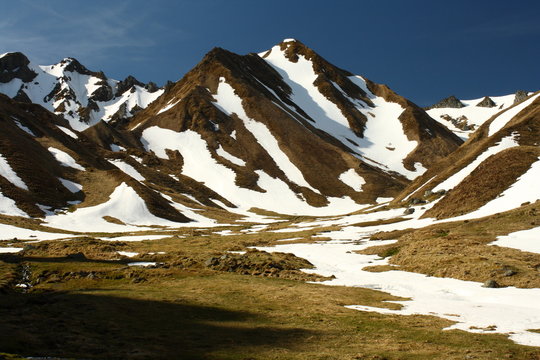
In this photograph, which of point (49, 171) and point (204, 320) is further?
point (49, 171)

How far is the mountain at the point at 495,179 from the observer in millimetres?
66812

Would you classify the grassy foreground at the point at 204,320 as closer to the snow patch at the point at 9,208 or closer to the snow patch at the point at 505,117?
the snow patch at the point at 9,208

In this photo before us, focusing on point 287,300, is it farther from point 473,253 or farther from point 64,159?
point 64,159

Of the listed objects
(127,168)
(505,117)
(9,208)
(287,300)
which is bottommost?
(287,300)

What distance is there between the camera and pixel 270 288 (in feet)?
125

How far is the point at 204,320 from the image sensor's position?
1022 inches

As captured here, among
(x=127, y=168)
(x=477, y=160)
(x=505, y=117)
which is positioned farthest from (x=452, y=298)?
(x=127, y=168)

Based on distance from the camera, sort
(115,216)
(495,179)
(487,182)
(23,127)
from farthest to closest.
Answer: (23,127), (115,216), (487,182), (495,179)

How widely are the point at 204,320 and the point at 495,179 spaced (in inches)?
2536

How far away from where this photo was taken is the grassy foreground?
19047 millimetres

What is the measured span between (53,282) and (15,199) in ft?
252

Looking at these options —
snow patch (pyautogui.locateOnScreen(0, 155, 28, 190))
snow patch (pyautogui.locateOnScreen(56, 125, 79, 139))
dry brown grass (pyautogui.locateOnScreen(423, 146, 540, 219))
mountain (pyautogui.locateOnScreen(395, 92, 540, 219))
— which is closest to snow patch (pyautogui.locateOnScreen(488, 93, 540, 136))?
mountain (pyautogui.locateOnScreen(395, 92, 540, 219))

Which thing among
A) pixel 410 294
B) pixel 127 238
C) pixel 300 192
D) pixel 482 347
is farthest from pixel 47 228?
pixel 300 192

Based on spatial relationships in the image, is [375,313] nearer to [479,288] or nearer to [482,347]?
[482,347]
